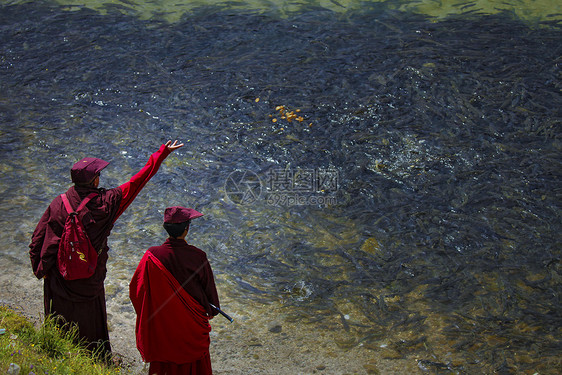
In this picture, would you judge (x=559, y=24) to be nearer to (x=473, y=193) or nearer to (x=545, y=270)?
(x=473, y=193)

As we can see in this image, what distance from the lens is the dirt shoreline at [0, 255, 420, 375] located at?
15.9 ft

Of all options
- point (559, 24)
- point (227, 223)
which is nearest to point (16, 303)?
point (227, 223)

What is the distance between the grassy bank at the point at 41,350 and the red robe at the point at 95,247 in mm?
137

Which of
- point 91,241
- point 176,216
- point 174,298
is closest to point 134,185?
point 91,241

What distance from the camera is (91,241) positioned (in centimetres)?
410

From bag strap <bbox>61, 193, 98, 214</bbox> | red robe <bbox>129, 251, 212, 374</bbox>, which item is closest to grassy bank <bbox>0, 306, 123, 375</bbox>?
red robe <bbox>129, 251, 212, 374</bbox>

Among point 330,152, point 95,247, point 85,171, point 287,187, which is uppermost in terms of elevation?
point 85,171

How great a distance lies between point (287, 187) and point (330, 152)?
0.99 metres

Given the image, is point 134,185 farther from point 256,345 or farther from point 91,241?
point 256,345

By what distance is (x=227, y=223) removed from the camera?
268 inches

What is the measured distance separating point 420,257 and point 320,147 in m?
2.41

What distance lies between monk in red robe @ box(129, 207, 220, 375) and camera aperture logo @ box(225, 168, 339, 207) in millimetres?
3270

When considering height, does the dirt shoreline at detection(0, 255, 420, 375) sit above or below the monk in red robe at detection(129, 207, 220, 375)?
below

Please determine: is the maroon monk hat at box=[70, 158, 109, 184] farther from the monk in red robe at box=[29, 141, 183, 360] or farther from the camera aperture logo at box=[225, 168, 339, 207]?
the camera aperture logo at box=[225, 168, 339, 207]
